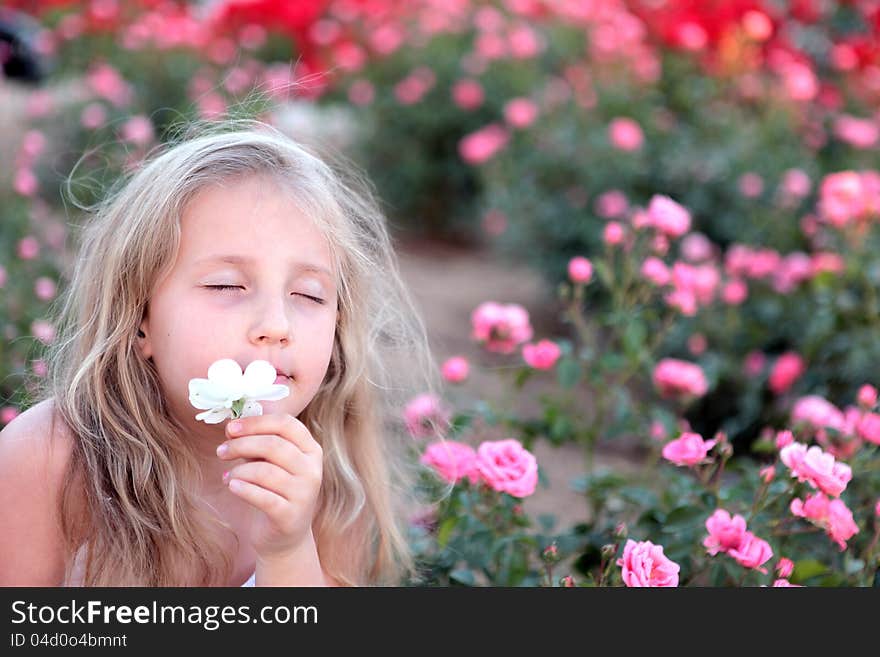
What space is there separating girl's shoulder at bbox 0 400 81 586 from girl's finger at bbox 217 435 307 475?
12.6 inches

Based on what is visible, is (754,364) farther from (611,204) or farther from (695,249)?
(611,204)

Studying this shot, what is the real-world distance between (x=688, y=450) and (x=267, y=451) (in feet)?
2.39

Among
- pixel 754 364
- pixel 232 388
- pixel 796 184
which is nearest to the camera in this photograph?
pixel 232 388

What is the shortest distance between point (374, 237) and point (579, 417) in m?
0.79

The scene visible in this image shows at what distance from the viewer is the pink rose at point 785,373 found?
10.5ft

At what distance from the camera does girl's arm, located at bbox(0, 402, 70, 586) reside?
5.18 feet

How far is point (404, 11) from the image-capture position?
6.07 metres

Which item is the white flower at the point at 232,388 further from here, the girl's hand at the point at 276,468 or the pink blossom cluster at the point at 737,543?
the pink blossom cluster at the point at 737,543

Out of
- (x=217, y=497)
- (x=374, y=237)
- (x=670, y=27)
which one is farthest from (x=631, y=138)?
(x=217, y=497)

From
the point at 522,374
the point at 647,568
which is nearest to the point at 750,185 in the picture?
the point at 522,374

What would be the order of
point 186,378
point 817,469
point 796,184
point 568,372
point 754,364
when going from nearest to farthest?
point 186,378 → point 817,469 → point 568,372 → point 754,364 → point 796,184

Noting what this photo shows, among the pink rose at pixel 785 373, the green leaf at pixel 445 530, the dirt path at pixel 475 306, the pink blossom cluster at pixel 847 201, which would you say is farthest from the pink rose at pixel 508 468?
the pink blossom cluster at pixel 847 201

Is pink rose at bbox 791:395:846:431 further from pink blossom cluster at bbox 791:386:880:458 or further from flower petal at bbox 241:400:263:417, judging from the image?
flower petal at bbox 241:400:263:417

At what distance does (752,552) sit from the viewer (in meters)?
1.69
